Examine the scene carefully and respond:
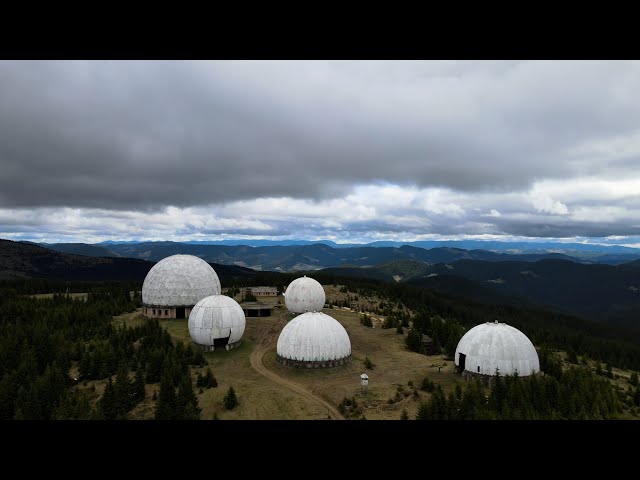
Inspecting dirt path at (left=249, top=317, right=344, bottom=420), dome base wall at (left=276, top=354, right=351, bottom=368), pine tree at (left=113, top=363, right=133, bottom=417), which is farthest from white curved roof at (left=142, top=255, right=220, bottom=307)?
pine tree at (left=113, top=363, right=133, bottom=417)

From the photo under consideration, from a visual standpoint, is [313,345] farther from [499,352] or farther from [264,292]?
[264,292]

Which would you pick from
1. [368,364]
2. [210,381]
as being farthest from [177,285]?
[368,364]

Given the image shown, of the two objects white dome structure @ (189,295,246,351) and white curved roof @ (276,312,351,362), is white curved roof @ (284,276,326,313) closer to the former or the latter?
white dome structure @ (189,295,246,351)

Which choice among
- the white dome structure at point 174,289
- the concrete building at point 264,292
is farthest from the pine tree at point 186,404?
the concrete building at point 264,292

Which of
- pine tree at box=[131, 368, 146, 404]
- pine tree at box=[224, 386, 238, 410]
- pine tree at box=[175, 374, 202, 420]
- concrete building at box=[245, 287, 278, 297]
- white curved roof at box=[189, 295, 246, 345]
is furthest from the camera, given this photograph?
concrete building at box=[245, 287, 278, 297]

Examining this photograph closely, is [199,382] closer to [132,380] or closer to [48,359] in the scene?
[132,380]

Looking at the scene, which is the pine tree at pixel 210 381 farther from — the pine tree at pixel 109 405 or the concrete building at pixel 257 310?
the concrete building at pixel 257 310
